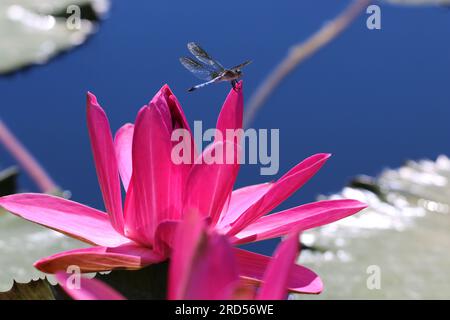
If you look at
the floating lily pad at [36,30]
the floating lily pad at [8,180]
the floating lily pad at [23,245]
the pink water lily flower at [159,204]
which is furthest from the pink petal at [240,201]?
the floating lily pad at [36,30]

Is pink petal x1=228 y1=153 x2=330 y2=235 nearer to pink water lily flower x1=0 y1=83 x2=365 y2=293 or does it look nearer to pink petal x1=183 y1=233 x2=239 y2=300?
pink water lily flower x1=0 y1=83 x2=365 y2=293

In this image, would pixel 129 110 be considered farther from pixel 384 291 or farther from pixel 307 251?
pixel 384 291

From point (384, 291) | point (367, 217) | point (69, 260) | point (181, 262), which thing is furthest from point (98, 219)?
point (367, 217)

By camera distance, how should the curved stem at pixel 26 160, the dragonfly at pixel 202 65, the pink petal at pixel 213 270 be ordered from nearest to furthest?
the pink petal at pixel 213 270 < the dragonfly at pixel 202 65 < the curved stem at pixel 26 160

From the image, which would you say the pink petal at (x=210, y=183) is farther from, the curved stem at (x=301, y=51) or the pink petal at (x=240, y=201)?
the curved stem at (x=301, y=51)

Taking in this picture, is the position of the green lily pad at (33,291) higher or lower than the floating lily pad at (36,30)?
lower

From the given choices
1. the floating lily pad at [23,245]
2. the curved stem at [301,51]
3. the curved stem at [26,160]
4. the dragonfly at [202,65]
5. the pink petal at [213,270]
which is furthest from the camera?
the curved stem at [301,51]

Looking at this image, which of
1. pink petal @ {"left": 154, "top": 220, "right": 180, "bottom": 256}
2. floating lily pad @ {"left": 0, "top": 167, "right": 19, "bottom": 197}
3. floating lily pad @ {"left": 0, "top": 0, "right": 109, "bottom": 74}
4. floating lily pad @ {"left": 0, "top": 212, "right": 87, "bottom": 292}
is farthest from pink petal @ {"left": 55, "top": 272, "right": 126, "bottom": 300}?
floating lily pad @ {"left": 0, "top": 0, "right": 109, "bottom": 74}
